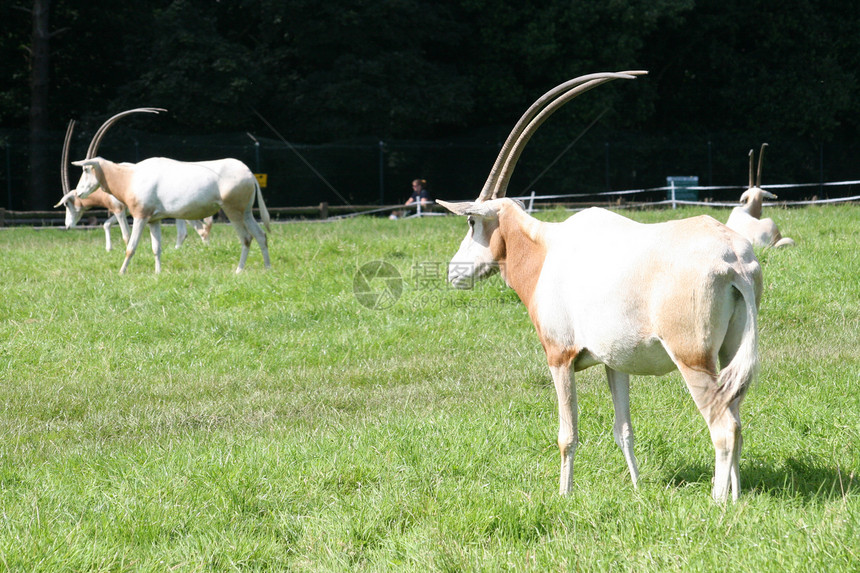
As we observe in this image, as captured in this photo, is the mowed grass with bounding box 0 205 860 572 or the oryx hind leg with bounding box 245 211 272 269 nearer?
the mowed grass with bounding box 0 205 860 572

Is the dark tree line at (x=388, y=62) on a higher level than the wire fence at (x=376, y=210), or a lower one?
higher

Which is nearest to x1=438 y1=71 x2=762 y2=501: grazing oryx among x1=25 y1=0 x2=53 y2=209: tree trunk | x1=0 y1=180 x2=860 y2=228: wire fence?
x1=0 y1=180 x2=860 y2=228: wire fence

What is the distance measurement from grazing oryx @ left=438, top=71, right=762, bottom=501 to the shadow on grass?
37 cm

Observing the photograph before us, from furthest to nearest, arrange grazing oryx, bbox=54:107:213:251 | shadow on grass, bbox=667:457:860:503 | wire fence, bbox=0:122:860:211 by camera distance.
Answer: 1. wire fence, bbox=0:122:860:211
2. grazing oryx, bbox=54:107:213:251
3. shadow on grass, bbox=667:457:860:503

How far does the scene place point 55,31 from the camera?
88.5 feet

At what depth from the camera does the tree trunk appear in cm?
2614

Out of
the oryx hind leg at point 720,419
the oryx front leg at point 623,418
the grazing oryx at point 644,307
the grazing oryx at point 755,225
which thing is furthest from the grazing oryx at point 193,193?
the oryx hind leg at point 720,419

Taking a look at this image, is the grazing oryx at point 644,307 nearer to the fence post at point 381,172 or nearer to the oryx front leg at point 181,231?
the oryx front leg at point 181,231

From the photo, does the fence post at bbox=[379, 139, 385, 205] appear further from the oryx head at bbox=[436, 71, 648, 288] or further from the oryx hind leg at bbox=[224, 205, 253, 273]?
the oryx head at bbox=[436, 71, 648, 288]

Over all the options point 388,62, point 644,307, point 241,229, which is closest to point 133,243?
point 241,229

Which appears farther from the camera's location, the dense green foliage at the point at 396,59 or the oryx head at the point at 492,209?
the dense green foliage at the point at 396,59

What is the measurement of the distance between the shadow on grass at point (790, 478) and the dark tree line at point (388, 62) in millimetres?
25753

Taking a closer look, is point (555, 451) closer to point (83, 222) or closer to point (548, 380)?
point (548, 380)

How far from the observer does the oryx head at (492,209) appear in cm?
511
